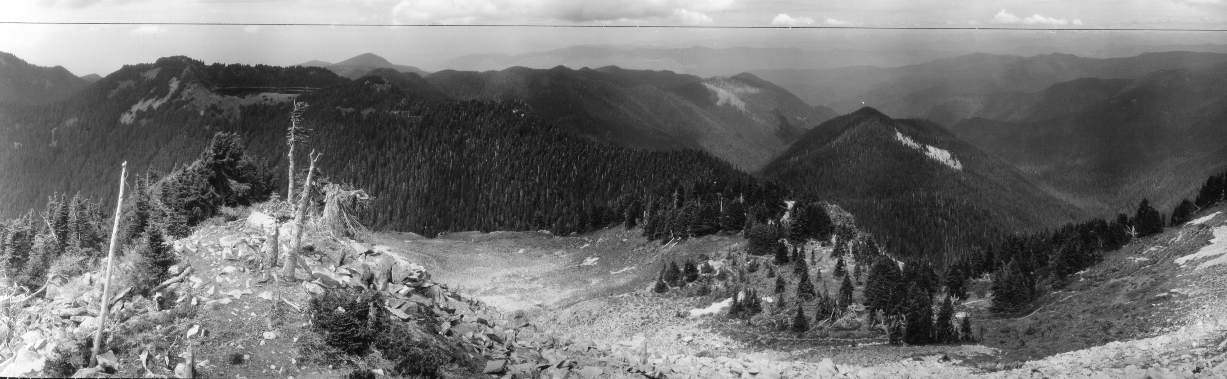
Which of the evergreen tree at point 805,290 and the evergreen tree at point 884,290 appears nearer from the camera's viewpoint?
the evergreen tree at point 884,290

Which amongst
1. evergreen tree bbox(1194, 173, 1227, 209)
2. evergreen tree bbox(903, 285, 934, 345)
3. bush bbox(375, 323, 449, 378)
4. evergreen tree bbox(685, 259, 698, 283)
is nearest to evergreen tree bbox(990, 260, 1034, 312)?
evergreen tree bbox(903, 285, 934, 345)

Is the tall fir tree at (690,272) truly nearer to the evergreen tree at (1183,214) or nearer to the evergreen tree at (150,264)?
the evergreen tree at (150,264)

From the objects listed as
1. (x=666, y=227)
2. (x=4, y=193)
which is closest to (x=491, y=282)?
(x=666, y=227)

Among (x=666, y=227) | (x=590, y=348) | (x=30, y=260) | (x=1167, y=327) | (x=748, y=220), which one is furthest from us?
(x=666, y=227)

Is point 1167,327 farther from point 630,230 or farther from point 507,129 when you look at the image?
point 507,129

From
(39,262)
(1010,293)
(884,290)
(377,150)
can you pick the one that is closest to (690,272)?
(884,290)

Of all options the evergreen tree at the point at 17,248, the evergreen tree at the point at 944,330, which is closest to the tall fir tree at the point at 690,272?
the evergreen tree at the point at 944,330
